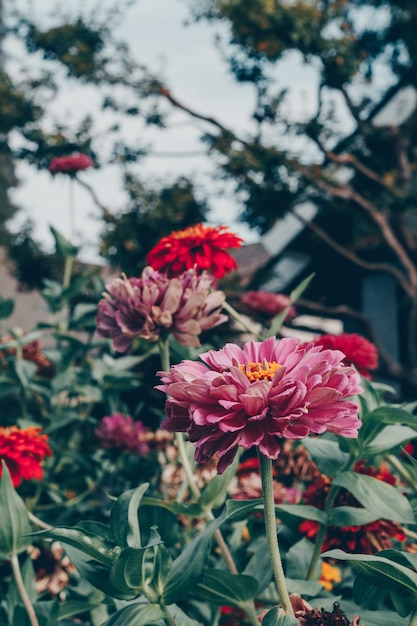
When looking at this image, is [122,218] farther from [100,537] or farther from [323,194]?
[100,537]

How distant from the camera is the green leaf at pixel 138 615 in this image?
70 centimetres

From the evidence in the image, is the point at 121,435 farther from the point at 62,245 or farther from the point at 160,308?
the point at 160,308

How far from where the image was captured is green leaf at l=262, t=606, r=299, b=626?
1.95 ft

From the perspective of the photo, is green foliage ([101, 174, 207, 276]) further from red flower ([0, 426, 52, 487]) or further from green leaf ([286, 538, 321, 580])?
green leaf ([286, 538, 321, 580])

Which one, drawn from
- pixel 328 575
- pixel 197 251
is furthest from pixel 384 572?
pixel 197 251

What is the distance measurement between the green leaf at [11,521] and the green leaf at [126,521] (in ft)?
0.79

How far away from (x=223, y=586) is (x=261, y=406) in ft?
1.19

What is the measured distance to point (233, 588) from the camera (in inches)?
33.7

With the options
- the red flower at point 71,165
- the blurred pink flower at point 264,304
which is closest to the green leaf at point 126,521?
the blurred pink flower at point 264,304

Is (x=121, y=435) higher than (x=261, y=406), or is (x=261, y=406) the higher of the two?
(x=261, y=406)

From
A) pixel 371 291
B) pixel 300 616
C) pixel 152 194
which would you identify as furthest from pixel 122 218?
Result: pixel 300 616

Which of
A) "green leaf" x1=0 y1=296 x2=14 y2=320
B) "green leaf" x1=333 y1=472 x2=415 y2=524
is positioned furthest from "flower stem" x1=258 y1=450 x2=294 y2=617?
"green leaf" x1=0 y1=296 x2=14 y2=320

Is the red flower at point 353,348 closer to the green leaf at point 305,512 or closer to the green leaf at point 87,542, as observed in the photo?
the green leaf at point 305,512

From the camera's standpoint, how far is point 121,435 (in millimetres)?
1934
